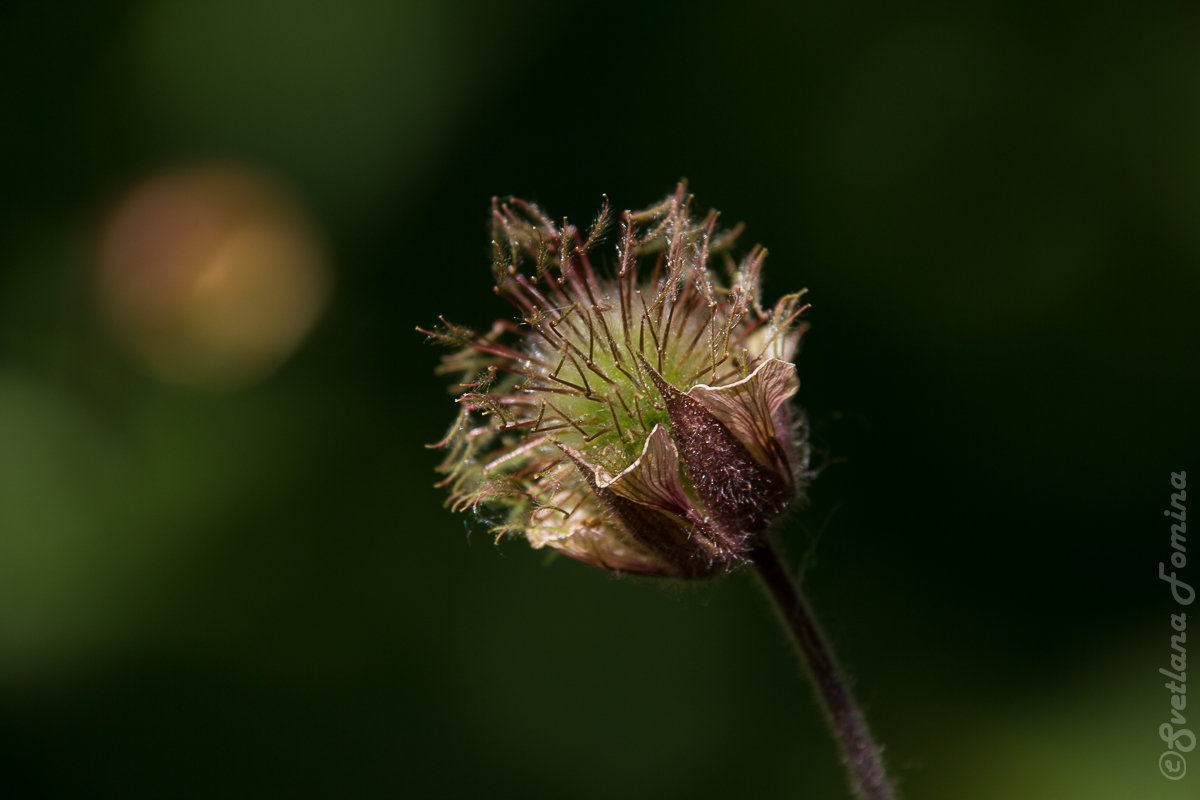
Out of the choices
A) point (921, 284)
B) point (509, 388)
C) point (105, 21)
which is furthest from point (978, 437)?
point (105, 21)

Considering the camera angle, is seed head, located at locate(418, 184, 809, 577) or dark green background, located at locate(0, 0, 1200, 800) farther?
dark green background, located at locate(0, 0, 1200, 800)

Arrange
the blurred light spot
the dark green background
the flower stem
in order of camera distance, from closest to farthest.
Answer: the flower stem → the dark green background → the blurred light spot

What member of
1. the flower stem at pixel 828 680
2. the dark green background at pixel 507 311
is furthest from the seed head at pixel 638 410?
the dark green background at pixel 507 311

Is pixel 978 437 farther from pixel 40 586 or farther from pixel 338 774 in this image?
pixel 40 586

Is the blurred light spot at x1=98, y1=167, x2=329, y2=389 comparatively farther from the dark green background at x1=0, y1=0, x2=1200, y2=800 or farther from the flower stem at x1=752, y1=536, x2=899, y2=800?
the flower stem at x1=752, y1=536, x2=899, y2=800

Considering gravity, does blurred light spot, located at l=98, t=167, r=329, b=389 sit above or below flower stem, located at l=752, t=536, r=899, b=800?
above

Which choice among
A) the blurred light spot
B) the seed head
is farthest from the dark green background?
the seed head

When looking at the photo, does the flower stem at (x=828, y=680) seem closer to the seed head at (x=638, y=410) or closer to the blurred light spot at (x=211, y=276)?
the seed head at (x=638, y=410)
